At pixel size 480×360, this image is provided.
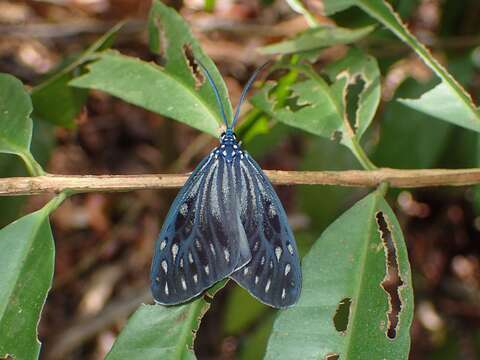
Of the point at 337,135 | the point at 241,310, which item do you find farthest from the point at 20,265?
the point at 241,310

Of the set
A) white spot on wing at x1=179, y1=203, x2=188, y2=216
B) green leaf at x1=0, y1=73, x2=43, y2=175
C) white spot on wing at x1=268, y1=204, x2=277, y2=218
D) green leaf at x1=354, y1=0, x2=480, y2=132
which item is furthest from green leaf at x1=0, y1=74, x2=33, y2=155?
green leaf at x1=354, y1=0, x2=480, y2=132

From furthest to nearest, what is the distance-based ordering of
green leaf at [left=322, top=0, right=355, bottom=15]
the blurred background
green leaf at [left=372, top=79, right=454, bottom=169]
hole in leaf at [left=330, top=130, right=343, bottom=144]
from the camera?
the blurred background → green leaf at [left=372, top=79, right=454, bottom=169] → green leaf at [left=322, top=0, right=355, bottom=15] → hole in leaf at [left=330, top=130, right=343, bottom=144]

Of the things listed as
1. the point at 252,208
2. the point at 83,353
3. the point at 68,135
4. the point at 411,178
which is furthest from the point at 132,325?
the point at 68,135

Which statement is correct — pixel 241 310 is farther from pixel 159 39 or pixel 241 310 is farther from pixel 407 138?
pixel 159 39

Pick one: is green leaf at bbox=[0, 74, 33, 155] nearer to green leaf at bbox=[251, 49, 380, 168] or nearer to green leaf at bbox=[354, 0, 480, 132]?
green leaf at bbox=[251, 49, 380, 168]

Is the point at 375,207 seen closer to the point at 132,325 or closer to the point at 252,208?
the point at 252,208
